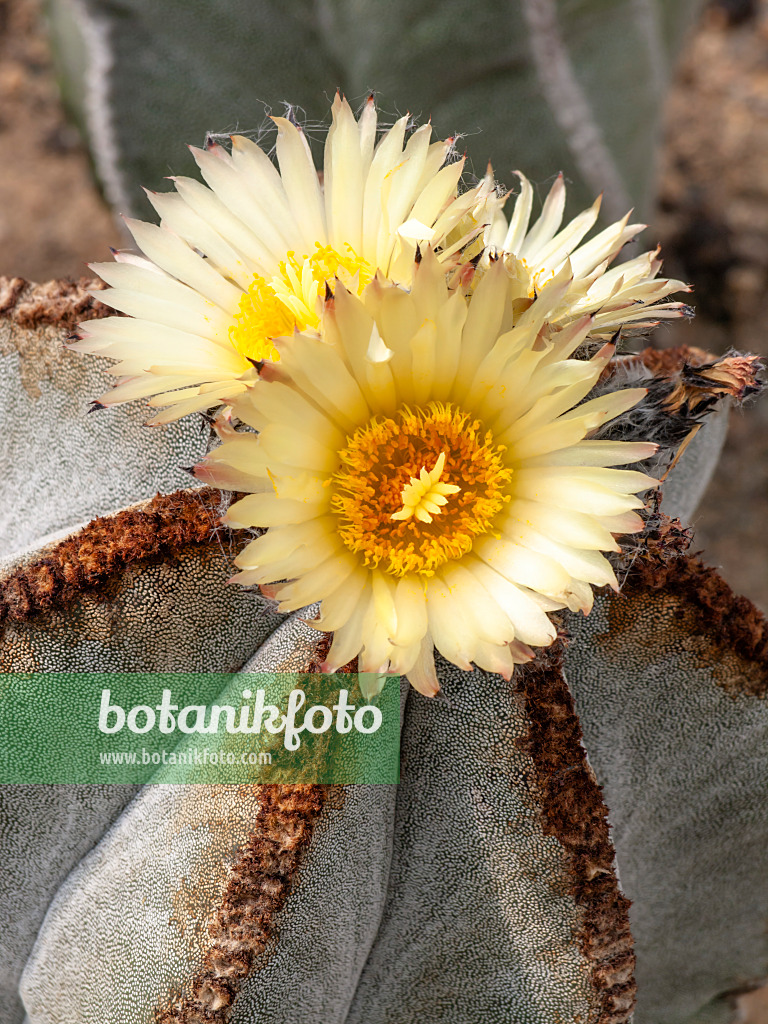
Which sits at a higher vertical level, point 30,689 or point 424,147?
point 424,147

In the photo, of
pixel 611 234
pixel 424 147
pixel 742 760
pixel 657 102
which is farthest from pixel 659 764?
pixel 657 102

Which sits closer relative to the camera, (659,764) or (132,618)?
(132,618)

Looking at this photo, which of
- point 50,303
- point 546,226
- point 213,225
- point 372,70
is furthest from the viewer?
point 372,70

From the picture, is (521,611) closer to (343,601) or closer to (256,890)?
(343,601)

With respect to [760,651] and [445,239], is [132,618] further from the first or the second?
[760,651]

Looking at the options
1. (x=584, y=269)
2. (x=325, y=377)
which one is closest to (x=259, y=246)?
(x=325, y=377)

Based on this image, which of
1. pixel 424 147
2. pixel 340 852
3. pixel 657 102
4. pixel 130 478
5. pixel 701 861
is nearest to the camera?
pixel 424 147
